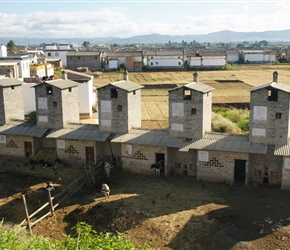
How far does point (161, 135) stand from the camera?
26266 millimetres

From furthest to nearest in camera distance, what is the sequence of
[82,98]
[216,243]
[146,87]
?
[146,87] → [82,98] → [216,243]

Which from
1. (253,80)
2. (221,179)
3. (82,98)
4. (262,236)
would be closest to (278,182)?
(221,179)

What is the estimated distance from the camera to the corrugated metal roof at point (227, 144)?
23453 millimetres

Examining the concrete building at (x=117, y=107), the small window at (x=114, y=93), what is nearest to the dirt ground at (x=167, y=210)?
the concrete building at (x=117, y=107)

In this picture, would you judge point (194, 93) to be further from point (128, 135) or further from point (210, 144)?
point (128, 135)

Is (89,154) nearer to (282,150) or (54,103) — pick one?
(54,103)

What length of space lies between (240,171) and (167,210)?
620cm

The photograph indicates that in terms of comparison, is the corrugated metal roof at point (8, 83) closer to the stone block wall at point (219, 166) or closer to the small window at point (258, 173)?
the stone block wall at point (219, 166)

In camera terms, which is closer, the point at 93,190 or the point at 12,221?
the point at 12,221

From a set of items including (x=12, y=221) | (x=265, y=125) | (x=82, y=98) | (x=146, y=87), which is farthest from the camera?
(x=146, y=87)

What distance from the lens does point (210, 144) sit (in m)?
24.5

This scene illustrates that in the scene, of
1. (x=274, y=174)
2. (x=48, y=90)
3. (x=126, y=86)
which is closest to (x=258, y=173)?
(x=274, y=174)

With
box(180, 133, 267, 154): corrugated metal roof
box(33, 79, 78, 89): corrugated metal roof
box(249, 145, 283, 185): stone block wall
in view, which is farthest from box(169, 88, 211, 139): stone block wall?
box(33, 79, 78, 89): corrugated metal roof

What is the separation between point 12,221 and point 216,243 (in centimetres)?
1037
